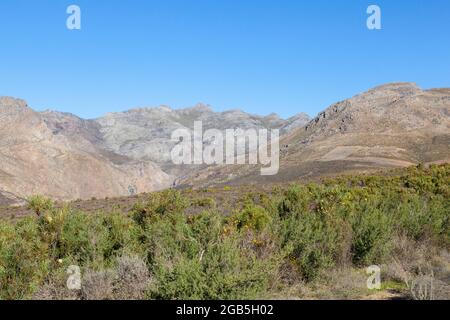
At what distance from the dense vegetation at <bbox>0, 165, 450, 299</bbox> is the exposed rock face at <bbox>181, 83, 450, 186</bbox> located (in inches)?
2157

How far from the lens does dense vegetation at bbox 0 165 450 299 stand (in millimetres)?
7730

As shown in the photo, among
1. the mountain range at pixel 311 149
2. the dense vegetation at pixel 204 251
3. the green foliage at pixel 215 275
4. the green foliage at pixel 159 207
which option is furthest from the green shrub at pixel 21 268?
the mountain range at pixel 311 149

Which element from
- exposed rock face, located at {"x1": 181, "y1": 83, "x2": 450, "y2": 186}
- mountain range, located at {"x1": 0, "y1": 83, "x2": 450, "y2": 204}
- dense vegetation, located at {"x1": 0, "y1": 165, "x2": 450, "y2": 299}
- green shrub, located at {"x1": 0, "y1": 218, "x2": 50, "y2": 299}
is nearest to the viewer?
dense vegetation, located at {"x1": 0, "y1": 165, "x2": 450, "y2": 299}

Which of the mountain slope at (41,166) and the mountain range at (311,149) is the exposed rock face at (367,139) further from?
the mountain slope at (41,166)

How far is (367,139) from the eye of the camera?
9381 cm

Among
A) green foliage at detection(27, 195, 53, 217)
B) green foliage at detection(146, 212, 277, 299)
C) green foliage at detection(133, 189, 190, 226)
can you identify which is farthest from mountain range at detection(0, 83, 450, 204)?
green foliage at detection(146, 212, 277, 299)

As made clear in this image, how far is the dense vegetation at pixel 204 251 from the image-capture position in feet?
25.4

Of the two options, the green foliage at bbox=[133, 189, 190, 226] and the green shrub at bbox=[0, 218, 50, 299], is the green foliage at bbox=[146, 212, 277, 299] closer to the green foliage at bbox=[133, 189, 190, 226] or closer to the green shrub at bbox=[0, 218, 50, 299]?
the green shrub at bbox=[0, 218, 50, 299]

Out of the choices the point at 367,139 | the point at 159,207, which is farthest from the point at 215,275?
the point at 367,139

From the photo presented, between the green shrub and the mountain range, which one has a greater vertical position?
the mountain range

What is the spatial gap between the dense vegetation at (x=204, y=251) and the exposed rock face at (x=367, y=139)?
180 feet

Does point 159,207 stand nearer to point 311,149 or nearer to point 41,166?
point 311,149
